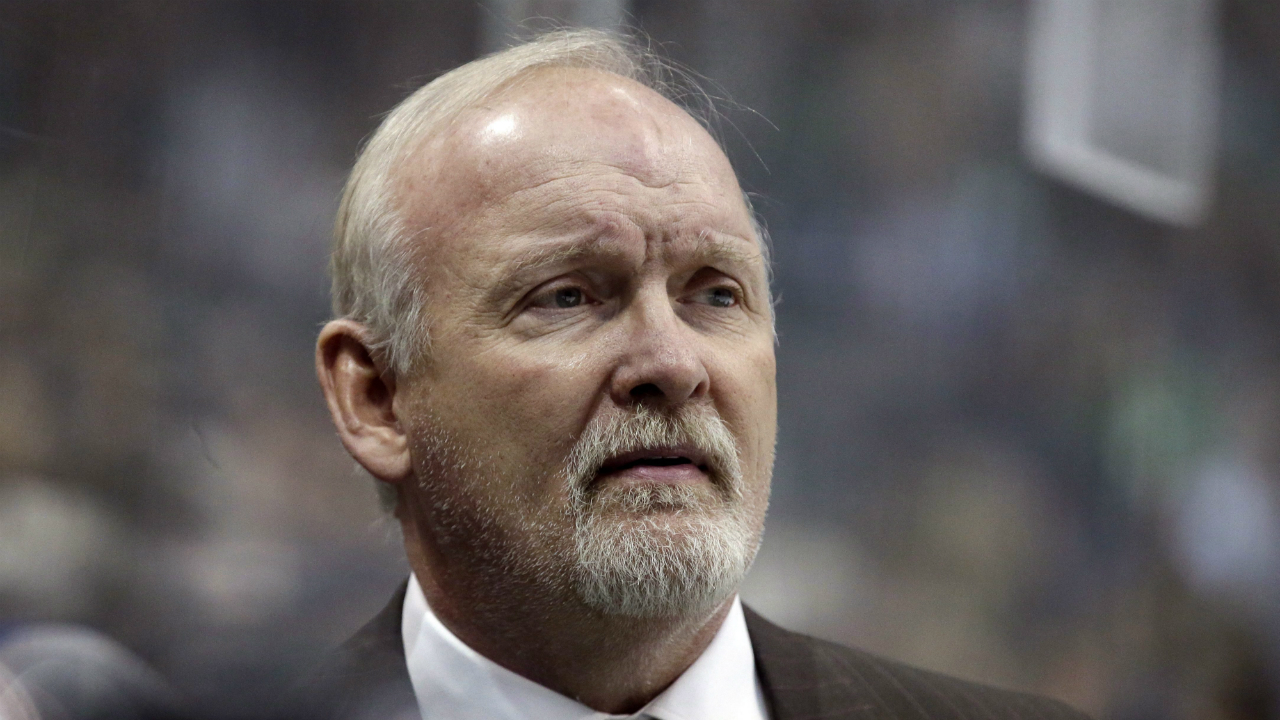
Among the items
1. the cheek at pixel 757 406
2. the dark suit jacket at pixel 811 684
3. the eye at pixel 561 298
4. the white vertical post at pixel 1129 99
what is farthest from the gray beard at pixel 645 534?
the white vertical post at pixel 1129 99

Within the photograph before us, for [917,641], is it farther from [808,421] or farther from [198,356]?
[198,356]

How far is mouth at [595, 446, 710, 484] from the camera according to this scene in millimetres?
1760

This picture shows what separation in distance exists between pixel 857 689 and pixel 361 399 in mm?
1039

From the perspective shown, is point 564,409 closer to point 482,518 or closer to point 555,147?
point 482,518

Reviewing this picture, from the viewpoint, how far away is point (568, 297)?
1852mm

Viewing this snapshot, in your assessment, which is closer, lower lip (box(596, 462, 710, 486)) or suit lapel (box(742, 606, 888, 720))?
lower lip (box(596, 462, 710, 486))

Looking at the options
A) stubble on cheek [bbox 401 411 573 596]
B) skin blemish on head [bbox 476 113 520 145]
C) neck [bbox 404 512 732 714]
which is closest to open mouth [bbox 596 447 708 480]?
stubble on cheek [bbox 401 411 573 596]

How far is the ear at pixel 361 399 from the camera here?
198 centimetres

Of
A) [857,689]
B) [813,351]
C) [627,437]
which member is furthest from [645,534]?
[813,351]

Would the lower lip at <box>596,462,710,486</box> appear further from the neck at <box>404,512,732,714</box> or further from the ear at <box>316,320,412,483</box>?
the ear at <box>316,320,412,483</box>

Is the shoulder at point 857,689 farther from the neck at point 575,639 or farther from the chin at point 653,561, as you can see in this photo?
the chin at point 653,561

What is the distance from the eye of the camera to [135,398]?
197cm

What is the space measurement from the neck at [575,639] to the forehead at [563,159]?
2.04 ft

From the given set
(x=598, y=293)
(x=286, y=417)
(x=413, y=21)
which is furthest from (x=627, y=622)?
(x=413, y=21)
